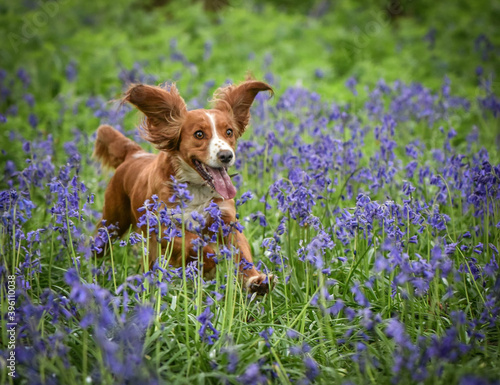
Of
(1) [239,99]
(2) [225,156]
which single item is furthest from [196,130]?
(1) [239,99]

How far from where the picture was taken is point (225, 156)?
3252 millimetres

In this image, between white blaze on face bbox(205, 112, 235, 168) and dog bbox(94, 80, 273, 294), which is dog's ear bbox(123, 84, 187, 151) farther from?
white blaze on face bbox(205, 112, 235, 168)

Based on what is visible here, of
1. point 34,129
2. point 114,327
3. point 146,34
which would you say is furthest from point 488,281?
point 146,34

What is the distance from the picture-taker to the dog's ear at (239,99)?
12.3ft

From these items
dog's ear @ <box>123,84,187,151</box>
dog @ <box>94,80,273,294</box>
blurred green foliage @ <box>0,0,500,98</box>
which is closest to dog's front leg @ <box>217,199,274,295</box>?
dog @ <box>94,80,273,294</box>

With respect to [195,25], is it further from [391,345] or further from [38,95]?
[391,345]

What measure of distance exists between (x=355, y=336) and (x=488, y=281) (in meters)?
1.11

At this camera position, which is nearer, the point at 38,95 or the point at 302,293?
the point at 302,293

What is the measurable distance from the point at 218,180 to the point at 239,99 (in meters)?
0.73

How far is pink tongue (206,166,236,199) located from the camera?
333 centimetres

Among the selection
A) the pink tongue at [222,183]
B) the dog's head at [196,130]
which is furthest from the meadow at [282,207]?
the dog's head at [196,130]

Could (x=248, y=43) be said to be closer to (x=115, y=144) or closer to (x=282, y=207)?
(x=115, y=144)

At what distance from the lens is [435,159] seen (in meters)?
5.43

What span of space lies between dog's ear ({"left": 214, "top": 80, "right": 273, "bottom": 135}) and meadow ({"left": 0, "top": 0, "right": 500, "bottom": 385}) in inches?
22.1
